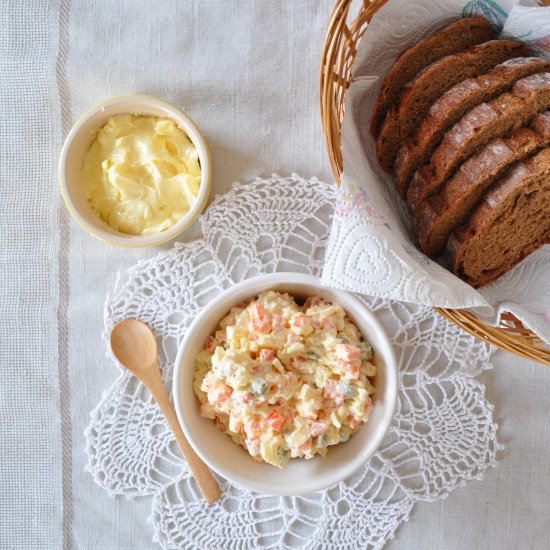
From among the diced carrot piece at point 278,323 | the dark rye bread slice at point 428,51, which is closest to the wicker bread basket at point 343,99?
the dark rye bread slice at point 428,51

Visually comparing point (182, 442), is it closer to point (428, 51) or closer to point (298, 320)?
point (298, 320)

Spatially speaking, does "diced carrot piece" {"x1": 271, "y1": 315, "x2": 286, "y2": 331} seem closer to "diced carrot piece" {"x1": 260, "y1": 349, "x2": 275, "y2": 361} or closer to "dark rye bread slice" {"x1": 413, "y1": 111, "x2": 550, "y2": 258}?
"diced carrot piece" {"x1": 260, "y1": 349, "x2": 275, "y2": 361}

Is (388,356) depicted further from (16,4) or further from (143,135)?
(16,4)

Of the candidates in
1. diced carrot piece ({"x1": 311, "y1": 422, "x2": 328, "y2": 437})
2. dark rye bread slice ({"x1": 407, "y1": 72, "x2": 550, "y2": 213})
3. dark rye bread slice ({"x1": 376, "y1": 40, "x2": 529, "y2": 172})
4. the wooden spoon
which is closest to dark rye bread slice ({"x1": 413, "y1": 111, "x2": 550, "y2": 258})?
dark rye bread slice ({"x1": 407, "y1": 72, "x2": 550, "y2": 213})

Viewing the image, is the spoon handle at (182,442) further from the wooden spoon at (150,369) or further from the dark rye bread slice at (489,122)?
the dark rye bread slice at (489,122)

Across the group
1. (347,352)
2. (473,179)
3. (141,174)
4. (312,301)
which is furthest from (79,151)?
(473,179)
